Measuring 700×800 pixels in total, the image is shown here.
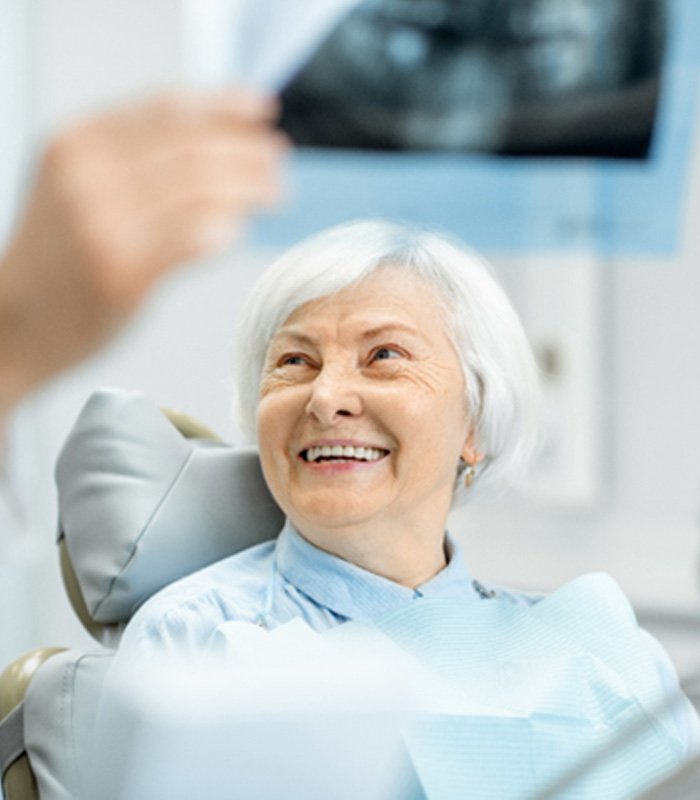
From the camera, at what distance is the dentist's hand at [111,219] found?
42 cm

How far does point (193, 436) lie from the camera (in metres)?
1.72

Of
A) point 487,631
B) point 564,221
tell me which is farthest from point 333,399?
point 564,221

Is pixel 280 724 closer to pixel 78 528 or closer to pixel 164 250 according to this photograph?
pixel 164 250

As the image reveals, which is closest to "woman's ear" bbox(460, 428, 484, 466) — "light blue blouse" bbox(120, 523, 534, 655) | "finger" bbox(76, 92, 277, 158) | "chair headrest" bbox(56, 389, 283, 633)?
"light blue blouse" bbox(120, 523, 534, 655)

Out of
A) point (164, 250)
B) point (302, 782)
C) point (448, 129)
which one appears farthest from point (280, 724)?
point (448, 129)

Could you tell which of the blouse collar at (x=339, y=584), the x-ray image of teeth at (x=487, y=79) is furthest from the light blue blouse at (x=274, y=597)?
the x-ray image of teeth at (x=487, y=79)

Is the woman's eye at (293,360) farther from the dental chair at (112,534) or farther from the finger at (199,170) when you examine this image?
the finger at (199,170)

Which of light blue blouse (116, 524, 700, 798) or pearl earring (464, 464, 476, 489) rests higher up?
pearl earring (464, 464, 476, 489)

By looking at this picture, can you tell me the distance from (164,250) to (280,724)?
11.9 inches

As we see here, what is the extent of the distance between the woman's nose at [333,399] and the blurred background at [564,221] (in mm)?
1287

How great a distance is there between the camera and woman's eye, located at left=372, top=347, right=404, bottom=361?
147 centimetres

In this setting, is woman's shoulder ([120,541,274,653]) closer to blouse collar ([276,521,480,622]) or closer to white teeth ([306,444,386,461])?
blouse collar ([276,521,480,622])

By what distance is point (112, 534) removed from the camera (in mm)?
1562

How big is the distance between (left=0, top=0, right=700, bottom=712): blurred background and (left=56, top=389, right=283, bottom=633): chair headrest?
1127 mm
